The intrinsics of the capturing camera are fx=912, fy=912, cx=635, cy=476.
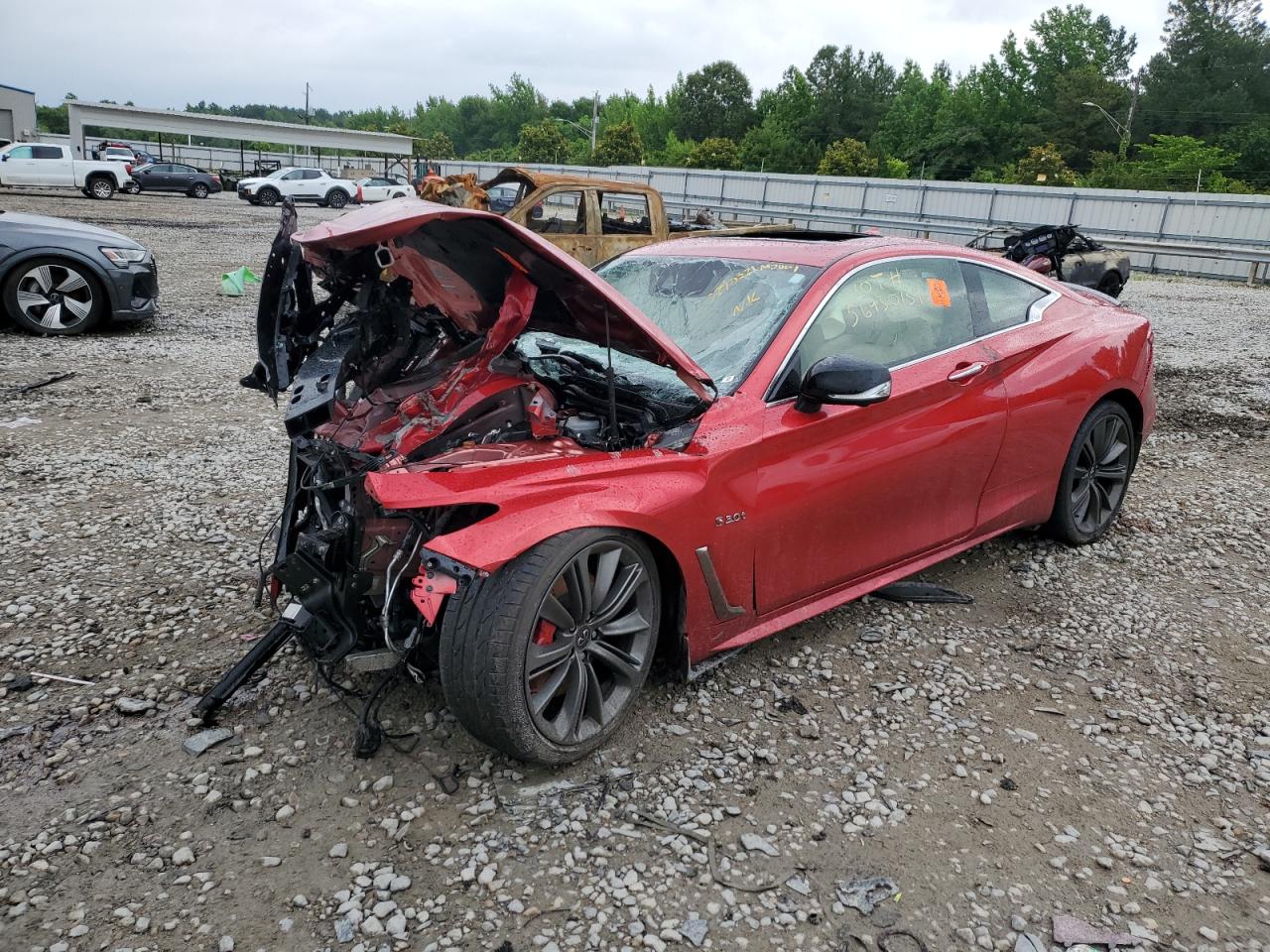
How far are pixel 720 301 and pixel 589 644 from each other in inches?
61.6

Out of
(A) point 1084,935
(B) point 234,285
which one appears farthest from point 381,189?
(A) point 1084,935

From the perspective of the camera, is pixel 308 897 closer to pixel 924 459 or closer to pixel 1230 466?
pixel 924 459

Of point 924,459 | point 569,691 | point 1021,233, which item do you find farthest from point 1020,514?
point 1021,233

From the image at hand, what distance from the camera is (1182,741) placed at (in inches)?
123

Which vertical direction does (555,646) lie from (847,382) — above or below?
below

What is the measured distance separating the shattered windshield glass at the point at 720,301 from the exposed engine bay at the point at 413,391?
0.29 meters

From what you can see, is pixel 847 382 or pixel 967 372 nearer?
pixel 847 382

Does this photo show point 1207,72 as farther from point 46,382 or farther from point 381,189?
point 46,382

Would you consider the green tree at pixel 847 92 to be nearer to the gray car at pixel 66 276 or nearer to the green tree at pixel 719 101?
the green tree at pixel 719 101

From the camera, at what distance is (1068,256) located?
45.1 feet

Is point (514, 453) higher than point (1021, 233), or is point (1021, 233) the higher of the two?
point (1021, 233)

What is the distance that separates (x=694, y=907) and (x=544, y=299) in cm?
191

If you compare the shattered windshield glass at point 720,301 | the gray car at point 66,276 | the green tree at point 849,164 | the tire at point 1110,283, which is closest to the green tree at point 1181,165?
the green tree at point 849,164

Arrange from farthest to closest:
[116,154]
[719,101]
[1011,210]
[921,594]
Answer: [719,101], [116,154], [1011,210], [921,594]
